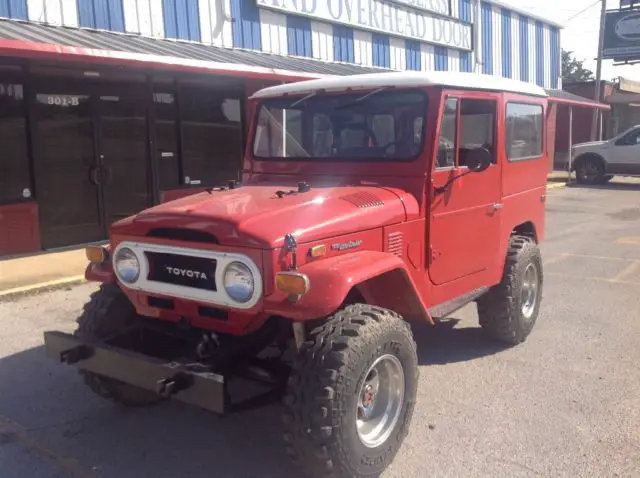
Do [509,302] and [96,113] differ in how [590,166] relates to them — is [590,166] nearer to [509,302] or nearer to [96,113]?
[96,113]

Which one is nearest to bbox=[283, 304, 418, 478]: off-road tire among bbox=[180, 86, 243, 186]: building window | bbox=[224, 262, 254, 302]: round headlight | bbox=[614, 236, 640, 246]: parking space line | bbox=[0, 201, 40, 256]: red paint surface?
bbox=[224, 262, 254, 302]: round headlight

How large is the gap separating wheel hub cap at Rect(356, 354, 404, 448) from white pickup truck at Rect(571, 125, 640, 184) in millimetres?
17978

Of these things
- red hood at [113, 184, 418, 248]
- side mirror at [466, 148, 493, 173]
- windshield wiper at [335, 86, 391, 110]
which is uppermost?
windshield wiper at [335, 86, 391, 110]

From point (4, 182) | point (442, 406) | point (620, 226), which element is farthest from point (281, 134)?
point (620, 226)

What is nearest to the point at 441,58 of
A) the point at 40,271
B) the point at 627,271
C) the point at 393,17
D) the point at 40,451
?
the point at 393,17

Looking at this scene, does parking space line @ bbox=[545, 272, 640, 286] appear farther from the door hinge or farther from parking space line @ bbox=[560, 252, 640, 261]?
the door hinge

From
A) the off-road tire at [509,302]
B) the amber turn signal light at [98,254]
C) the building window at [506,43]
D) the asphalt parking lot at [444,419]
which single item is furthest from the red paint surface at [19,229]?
the building window at [506,43]

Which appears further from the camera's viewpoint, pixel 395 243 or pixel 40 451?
pixel 395 243

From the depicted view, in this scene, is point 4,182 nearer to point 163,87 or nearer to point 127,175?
point 127,175

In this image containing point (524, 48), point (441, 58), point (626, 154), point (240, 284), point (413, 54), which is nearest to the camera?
point (240, 284)

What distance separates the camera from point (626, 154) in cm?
1925

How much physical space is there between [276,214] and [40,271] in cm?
542

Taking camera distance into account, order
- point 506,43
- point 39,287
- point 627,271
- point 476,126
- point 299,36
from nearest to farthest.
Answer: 1. point 476,126
2. point 39,287
3. point 627,271
4. point 299,36
5. point 506,43

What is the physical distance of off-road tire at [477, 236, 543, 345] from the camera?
5117 millimetres
